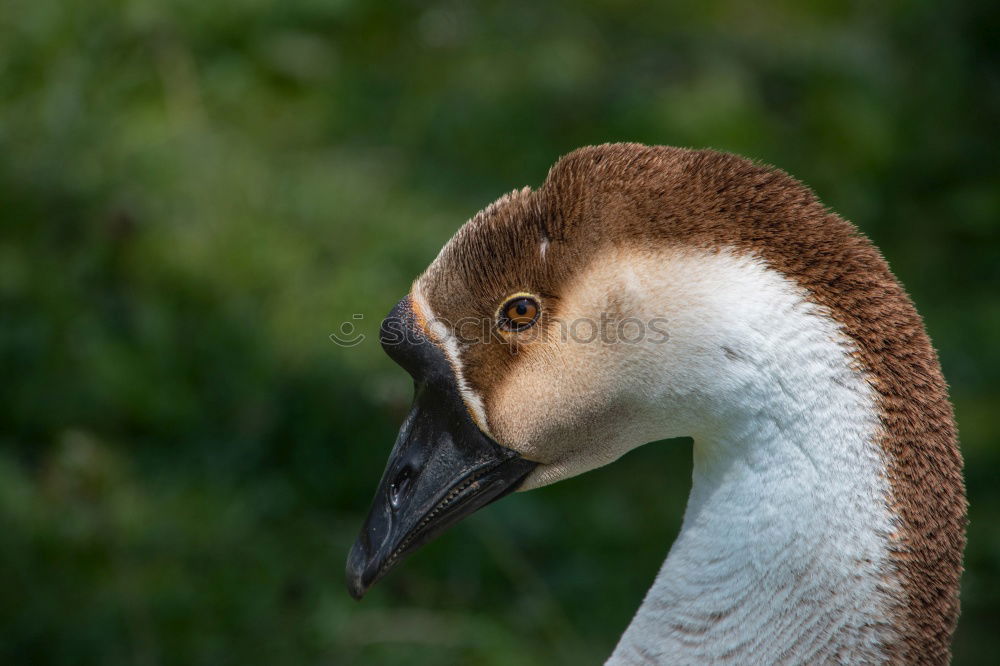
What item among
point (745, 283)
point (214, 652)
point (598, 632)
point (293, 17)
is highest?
point (293, 17)

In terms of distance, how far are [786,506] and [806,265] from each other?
17.9 inches

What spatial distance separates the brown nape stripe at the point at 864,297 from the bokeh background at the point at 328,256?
1894mm

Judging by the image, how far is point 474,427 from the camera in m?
2.47

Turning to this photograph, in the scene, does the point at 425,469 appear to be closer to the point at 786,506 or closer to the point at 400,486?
Result: the point at 400,486

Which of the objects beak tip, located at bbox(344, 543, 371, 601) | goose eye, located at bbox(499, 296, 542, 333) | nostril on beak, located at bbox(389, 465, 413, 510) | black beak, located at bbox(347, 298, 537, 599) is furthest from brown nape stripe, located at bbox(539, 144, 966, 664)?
beak tip, located at bbox(344, 543, 371, 601)

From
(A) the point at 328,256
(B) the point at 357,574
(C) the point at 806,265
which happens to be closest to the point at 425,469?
(B) the point at 357,574

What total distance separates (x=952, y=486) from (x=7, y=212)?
3941 mm

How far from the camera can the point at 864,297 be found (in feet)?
7.06

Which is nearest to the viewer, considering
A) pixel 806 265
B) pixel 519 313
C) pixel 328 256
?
pixel 806 265

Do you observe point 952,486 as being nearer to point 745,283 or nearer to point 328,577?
point 745,283

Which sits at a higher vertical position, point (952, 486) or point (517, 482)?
point (952, 486)

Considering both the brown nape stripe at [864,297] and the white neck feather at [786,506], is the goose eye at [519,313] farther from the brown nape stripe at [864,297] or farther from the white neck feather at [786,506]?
the white neck feather at [786,506]

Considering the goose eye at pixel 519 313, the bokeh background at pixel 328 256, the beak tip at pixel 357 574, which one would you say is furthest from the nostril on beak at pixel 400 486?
the bokeh background at pixel 328 256

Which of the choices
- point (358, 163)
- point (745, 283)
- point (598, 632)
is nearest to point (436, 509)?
point (745, 283)
